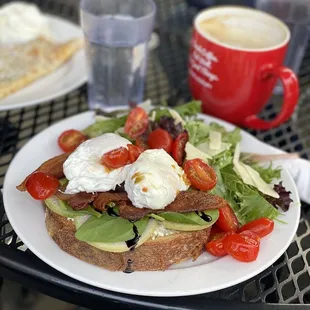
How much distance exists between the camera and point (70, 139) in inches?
55.1

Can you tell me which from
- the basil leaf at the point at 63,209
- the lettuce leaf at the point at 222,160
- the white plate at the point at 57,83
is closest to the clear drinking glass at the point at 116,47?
the white plate at the point at 57,83

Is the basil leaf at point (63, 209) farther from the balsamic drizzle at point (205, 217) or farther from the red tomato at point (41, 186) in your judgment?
the balsamic drizzle at point (205, 217)

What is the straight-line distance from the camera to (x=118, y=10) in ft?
5.79

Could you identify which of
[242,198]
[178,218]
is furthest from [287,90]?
[178,218]

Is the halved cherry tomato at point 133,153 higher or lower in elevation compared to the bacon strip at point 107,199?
higher

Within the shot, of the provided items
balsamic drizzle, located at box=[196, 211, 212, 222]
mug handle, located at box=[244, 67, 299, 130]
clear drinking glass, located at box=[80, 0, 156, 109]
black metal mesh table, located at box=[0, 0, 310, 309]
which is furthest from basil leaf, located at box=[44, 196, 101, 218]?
mug handle, located at box=[244, 67, 299, 130]

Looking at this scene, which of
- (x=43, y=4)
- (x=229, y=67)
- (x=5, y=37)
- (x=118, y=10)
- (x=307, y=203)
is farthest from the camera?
(x=43, y=4)

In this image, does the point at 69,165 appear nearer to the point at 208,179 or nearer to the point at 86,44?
the point at 208,179

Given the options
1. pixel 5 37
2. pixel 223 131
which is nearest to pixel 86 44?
pixel 5 37

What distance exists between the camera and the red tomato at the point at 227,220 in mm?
1187

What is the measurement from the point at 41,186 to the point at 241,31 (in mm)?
1028

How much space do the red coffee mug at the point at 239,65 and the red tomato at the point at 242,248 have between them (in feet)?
2.09

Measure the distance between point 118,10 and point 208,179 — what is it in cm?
87

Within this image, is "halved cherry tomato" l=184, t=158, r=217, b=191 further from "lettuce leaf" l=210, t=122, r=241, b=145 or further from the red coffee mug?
the red coffee mug
